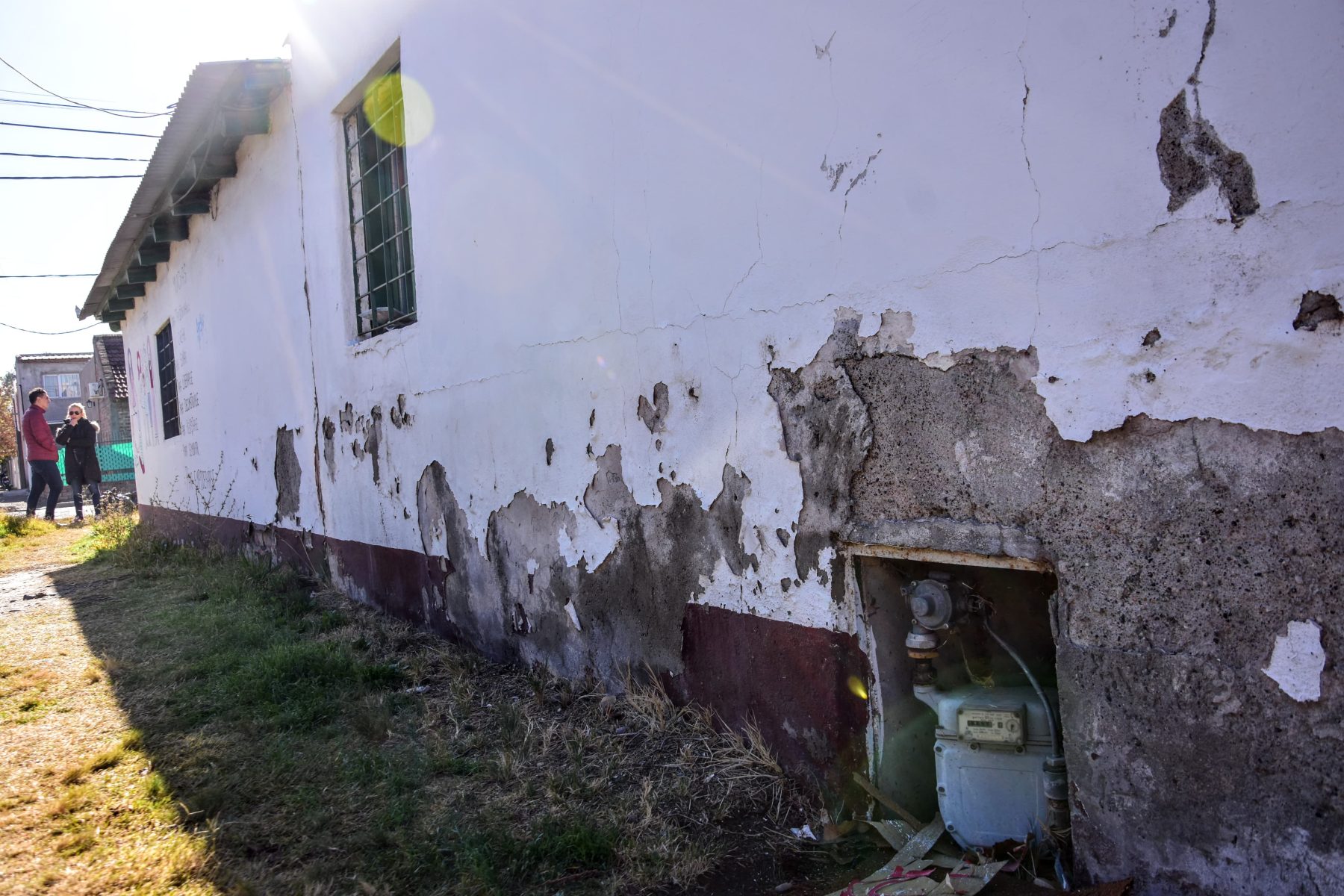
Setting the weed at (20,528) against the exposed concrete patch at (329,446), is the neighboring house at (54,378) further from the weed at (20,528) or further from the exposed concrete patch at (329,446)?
the exposed concrete patch at (329,446)

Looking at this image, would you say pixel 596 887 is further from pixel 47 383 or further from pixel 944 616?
pixel 47 383

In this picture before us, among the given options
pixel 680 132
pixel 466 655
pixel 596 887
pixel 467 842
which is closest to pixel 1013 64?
pixel 680 132

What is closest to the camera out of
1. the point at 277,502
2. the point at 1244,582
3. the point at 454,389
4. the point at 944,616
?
the point at 1244,582

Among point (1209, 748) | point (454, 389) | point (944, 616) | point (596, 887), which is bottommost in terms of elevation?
point (596, 887)

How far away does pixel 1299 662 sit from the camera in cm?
169

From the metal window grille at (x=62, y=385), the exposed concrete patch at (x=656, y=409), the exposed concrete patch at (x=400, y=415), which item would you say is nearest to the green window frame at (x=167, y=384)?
the exposed concrete patch at (x=400, y=415)

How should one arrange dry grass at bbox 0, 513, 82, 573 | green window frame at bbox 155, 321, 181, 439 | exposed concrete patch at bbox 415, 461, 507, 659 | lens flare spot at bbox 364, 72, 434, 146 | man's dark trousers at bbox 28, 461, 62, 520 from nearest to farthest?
exposed concrete patch at bbox 415, 461, 507, 659
lens flare spot at bbox 364, 72, 434, 146
dry grass at bbox 0, 513, 82, 573
green window frame at bbox 155, 321, 181, 439
man's dark trousers at bbox 28, 461, 62, 520

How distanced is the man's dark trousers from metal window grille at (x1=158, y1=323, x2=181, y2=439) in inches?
97.0

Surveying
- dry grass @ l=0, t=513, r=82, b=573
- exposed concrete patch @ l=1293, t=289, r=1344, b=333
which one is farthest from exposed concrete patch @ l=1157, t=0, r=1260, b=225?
dry grass @ l=0, t=513, r=82, b=573

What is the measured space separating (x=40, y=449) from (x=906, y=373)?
13889 mm

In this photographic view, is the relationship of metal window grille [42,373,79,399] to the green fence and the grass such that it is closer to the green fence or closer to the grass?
the green fence

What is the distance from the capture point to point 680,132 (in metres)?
3.03

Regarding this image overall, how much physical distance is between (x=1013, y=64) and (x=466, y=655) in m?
3.57

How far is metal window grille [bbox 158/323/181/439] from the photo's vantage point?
11305 mm
